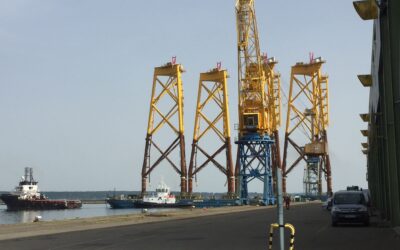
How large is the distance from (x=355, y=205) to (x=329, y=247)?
1189cm

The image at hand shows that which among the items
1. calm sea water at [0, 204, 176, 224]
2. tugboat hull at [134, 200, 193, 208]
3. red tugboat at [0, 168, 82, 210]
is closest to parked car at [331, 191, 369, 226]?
calm sea water at [0, 204, 176, 224]

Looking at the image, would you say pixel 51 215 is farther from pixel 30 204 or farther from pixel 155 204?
pixel 155 204

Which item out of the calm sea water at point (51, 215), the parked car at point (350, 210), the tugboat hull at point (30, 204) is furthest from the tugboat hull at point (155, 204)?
the parked car at point (350, 210)

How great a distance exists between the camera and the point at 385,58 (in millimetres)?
22422

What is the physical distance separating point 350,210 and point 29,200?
84625mm

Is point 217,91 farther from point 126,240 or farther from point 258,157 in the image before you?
point 126,240

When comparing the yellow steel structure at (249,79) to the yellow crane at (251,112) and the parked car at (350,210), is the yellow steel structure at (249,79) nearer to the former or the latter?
the yellow crane at (251,112)

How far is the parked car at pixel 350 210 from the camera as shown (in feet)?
93.5

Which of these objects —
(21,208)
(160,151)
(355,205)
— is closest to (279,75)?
(160,151)

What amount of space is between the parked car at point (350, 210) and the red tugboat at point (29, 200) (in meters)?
82.7

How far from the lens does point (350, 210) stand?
2852cm

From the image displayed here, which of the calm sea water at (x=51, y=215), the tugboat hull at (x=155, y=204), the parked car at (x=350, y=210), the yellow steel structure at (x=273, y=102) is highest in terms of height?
the yellow steel structure at (x=273, y=102)

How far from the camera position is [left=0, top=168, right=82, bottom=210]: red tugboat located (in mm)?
103981

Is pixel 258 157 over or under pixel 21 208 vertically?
over
